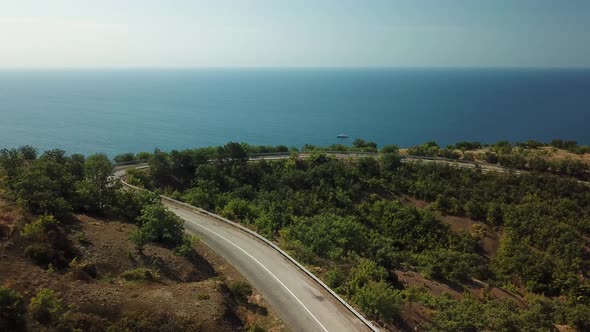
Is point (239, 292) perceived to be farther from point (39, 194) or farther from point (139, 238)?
point (39, 194)

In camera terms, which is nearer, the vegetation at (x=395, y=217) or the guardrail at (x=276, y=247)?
the guardrail at (x=276, y=247)

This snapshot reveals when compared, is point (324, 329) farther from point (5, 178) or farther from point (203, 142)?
point (203, 142)

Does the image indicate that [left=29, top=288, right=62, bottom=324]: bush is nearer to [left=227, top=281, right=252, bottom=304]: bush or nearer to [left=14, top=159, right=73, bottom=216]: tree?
[left=227, top=281, right=252, bottom=304]: bush

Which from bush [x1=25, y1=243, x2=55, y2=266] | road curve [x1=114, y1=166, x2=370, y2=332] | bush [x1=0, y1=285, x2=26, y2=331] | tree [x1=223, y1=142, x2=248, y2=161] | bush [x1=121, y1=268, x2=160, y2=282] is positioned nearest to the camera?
bush [x1=0, y1=285, x2=26, y2=331]

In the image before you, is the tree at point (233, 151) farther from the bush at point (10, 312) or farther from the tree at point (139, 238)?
the bush at point (10, 312)

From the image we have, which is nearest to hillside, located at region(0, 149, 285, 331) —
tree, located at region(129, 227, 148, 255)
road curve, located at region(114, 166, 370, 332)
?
tree, located at region(129, 227, 148, 255)

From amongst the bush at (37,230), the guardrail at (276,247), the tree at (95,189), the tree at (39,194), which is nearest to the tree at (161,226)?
the tree at (95,189)

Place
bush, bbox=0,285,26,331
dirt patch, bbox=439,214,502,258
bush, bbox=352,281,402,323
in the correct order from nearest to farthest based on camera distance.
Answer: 1. bush, bbox=0,285,26,331
2. bush, bbox=352,281,402,323
3. dirt patch, bbox=439,214,502,258
